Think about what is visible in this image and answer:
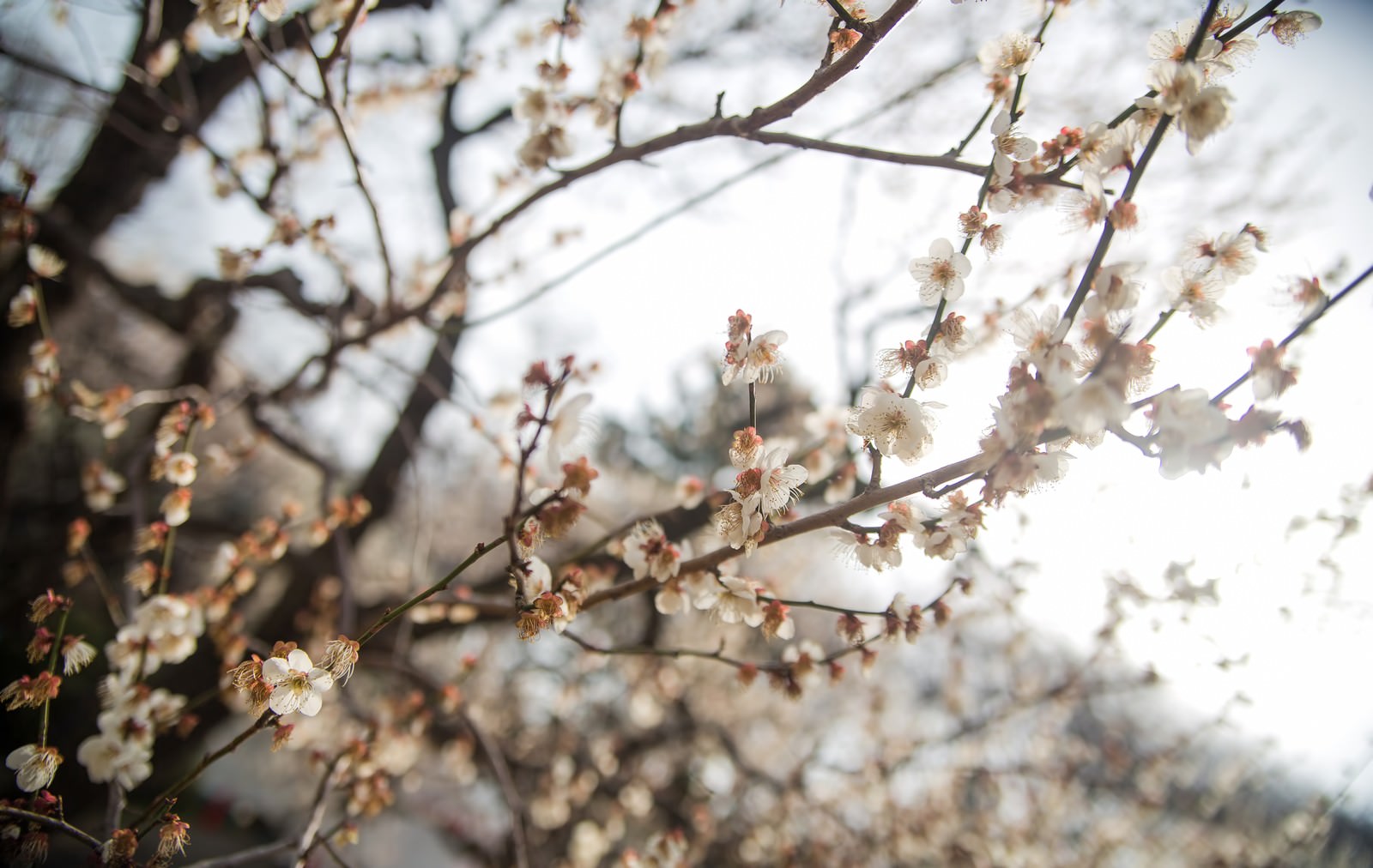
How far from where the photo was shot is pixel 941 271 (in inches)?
47.8

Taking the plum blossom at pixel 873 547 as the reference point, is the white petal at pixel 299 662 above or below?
below

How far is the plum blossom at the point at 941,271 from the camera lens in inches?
46.8

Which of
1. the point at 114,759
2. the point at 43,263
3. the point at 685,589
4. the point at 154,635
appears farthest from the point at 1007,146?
the point at 43,263

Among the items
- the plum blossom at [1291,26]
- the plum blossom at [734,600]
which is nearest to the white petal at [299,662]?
the plum blossom at [734,600]

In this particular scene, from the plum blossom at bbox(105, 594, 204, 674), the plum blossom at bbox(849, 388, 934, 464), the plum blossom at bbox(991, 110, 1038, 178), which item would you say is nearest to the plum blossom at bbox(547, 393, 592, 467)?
the plum blossom at bbox(849, 388, 934, 464)

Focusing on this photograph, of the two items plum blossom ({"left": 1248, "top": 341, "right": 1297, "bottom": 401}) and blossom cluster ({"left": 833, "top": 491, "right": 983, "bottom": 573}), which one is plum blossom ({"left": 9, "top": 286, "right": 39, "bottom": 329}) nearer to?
blossom cluster ({"left": 833, "top": 491, "right": 983, "bottom": 573})

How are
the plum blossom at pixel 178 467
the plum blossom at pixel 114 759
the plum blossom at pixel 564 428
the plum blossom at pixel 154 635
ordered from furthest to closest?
the plum blossom at pixel 178 467
the plum blossom at pixel 154 635
the plum blossom at pixel 114 759
the plum blossom at pixel 564 428

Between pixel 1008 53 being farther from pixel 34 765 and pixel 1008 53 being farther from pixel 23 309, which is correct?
pixel 23 309

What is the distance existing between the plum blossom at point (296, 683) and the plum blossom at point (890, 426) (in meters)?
1.00

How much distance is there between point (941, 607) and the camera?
4.49 ft

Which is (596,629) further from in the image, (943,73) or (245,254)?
(943,73)

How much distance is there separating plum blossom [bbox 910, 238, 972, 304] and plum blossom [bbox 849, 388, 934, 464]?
0.70ft

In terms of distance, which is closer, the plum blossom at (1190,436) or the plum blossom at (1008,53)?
the plum blossom at (1190,436)

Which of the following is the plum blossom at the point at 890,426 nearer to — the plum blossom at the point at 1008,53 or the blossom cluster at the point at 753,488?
the blossom cluster at the point at 753,488
